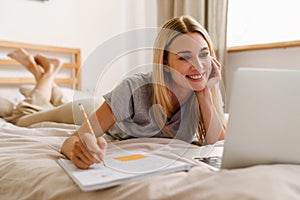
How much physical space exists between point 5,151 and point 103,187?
0.44 m

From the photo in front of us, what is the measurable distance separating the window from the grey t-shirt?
1.29 m

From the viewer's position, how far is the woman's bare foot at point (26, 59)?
203cm

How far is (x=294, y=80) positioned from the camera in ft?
1.76

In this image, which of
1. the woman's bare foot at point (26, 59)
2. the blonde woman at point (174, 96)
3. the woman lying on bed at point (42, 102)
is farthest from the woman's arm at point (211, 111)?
the woman's bare foot at point (26, 59)

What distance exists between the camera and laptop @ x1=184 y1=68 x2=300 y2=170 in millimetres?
533

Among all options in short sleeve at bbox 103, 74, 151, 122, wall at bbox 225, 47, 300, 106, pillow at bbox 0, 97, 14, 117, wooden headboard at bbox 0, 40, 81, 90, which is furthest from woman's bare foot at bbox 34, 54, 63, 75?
short sleeve at bbox 103, 74, 151, 122

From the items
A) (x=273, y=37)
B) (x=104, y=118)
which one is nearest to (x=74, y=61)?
(x=273, y=37)

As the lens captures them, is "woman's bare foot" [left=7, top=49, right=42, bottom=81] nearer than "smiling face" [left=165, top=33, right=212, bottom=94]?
No

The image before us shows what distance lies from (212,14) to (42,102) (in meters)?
1.32

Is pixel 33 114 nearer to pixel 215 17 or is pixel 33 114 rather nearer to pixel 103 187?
pixel 103 187

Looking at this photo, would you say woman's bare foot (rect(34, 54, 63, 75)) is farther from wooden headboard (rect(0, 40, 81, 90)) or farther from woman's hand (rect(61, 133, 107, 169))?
woman's hand (rect(61, 133, 107, 169))

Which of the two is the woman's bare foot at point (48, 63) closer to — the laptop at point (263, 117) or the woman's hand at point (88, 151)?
the woman's hand at point (88, 151)

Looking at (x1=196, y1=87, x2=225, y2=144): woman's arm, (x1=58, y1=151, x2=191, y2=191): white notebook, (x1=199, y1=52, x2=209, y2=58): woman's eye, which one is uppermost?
(x1=199, y1=52, x2=209, y2=58): woman's eye

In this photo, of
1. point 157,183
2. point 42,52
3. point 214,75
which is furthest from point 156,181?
point 42,52
